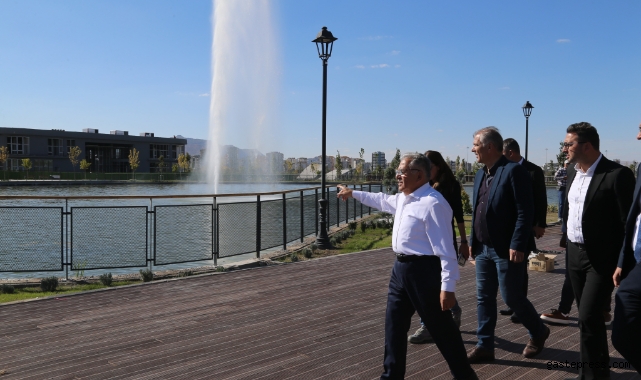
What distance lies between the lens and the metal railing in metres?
9.85

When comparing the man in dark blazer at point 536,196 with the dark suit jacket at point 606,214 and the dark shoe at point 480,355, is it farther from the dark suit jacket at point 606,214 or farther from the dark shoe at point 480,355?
the dark suit jacket at point 606,214

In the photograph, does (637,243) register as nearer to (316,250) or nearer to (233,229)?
(233,229)

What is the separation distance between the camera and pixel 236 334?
6035mm

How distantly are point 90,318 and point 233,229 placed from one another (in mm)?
4997

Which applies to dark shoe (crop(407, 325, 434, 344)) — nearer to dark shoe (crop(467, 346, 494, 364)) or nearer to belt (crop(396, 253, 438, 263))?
dark shoe (crop(467, 346, 494, 364))

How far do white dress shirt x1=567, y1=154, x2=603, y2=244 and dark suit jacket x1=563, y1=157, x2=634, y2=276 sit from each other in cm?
9

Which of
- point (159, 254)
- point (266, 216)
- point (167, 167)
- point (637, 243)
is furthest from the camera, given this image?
point (167, 167)

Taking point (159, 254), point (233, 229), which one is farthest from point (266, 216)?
point (159, 254)

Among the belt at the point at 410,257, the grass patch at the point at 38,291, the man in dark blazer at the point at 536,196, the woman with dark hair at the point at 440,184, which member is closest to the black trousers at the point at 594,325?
the belt at the point at 410,257

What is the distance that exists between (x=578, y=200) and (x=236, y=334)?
12.1 feet

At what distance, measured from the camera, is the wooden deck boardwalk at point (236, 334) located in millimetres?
4898

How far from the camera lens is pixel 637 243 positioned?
12.1 ft

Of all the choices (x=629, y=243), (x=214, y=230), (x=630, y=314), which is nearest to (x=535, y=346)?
(x=629, y=243)

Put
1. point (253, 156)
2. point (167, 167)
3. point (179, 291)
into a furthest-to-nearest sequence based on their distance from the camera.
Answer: point (167, 167)
point (253, 156)
point (179, 291)
